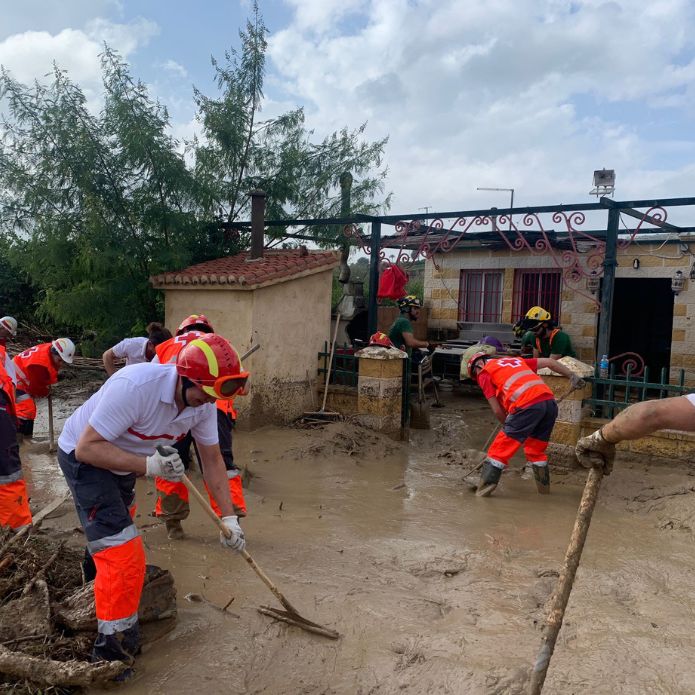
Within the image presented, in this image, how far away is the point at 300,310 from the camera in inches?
337

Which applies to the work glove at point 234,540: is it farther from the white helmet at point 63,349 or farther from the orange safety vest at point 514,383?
the white helmet at point 63,349

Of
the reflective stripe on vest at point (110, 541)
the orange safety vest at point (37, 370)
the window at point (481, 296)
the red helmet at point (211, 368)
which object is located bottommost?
the reflective stripe on vest at point (110, 541)

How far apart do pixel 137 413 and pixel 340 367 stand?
612 cm

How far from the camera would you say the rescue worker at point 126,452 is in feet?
9.27

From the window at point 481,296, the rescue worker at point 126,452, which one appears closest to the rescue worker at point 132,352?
the rescue worker at point 126,452

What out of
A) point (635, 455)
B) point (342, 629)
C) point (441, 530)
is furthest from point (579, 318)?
point (342, 629)

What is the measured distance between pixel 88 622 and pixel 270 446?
442 cm

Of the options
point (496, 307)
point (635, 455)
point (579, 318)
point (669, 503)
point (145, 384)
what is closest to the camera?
point (145, 384)

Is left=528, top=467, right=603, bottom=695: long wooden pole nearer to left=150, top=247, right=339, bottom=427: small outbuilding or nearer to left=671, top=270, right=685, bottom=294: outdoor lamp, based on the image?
left=150, top=247, right=339, bottom=427: small outbuilding

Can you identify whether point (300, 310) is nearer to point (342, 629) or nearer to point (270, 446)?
point (270, 446)

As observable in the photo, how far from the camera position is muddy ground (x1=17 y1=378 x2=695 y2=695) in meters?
3.01

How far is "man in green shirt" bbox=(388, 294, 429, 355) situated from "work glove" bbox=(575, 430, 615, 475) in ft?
19.4

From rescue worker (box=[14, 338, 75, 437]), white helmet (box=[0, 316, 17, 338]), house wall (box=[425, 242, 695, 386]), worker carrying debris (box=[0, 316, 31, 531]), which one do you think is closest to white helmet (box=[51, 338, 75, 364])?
rescue worker (box=[14, 338, 75, 437])

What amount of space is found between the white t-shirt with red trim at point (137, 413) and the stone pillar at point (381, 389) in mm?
4969
